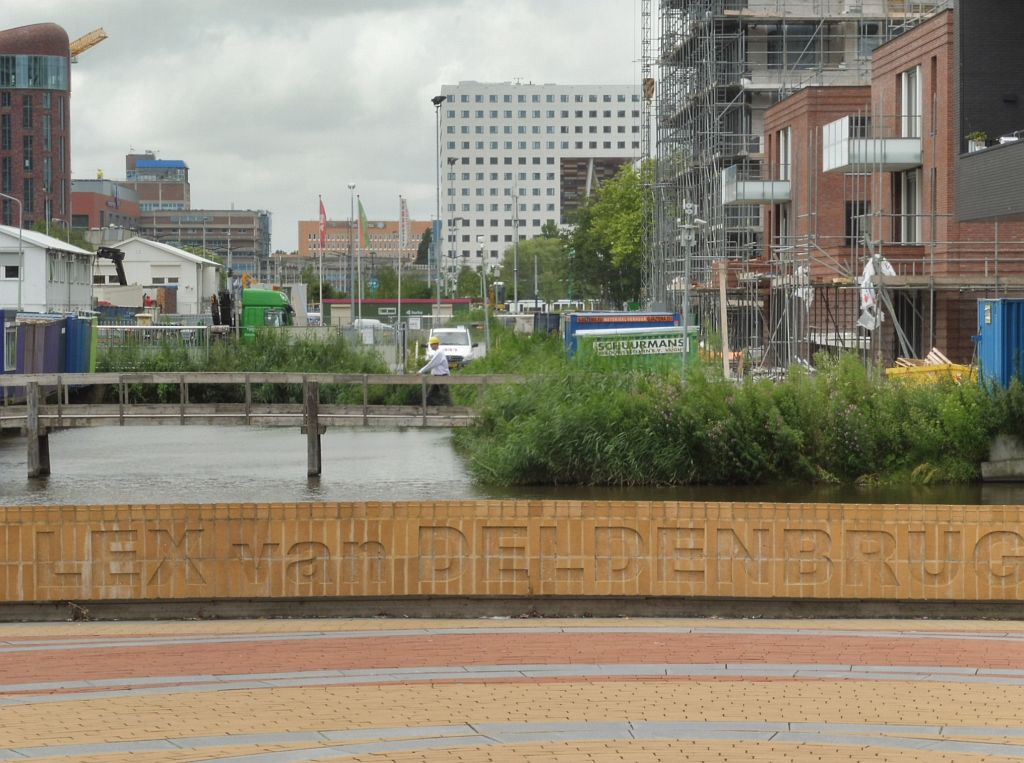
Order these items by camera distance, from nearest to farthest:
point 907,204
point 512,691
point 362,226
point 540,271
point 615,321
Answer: point 512,691 < point 615,321 < point 907,204 < point 362,226 < point 540,271

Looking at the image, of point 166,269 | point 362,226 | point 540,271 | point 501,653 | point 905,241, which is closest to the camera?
point 501,653

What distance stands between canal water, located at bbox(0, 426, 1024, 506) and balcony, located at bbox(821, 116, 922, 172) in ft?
46.5

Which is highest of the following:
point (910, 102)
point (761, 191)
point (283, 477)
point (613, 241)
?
point (910, 102)

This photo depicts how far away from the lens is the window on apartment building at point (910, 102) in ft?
151

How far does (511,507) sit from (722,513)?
5.21ft

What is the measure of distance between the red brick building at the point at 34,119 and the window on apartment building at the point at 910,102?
138m

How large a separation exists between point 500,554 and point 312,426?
787 inches

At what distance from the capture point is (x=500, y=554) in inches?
455

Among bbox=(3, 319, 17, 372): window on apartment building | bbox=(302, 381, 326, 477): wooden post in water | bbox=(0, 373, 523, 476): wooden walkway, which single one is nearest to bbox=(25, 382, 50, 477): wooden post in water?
bbox=(0, 373, 523, 476): wooden walkway

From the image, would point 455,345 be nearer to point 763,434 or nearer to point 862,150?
point 862,150

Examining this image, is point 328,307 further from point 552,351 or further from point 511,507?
point 511,507

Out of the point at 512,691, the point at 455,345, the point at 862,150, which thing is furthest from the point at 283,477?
the point at 455,345

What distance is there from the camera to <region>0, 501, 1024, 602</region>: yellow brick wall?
1149cm

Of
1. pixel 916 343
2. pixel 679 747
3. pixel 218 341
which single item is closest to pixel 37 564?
pixel 679 747
